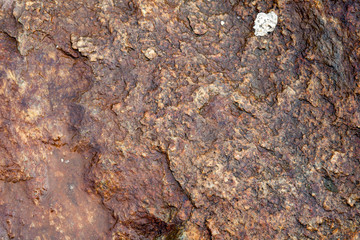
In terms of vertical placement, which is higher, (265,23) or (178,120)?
(265,23)

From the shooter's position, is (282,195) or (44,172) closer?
(282,195)

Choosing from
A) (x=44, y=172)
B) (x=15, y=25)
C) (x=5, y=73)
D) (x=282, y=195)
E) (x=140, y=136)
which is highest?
(x=15, y=25)

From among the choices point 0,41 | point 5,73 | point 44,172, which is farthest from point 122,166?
point 0,41

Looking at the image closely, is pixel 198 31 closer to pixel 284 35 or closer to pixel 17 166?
pixel 284 35

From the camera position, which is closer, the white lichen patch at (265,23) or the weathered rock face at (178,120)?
the weathered rock face at (178,120)

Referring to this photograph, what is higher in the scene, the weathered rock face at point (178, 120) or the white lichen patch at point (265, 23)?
the white lichen patch at point (265, 23)
